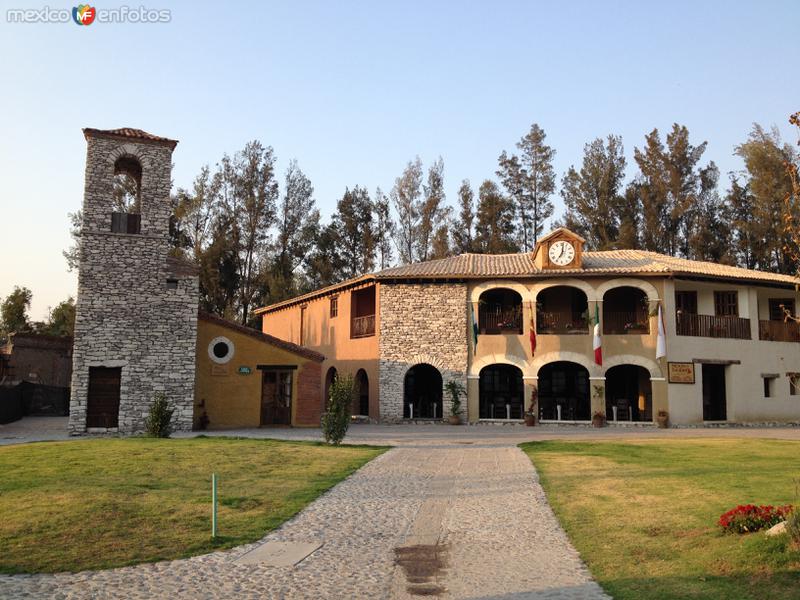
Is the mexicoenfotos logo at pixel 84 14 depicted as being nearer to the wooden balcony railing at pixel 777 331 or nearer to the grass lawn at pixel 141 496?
the grass lawn at pixel 141 496

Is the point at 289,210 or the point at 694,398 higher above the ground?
the point at 289,210

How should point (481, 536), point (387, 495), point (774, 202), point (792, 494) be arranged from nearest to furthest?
point (481, 536) → point (792, 494) → point (387, 495) → point (774, 202)

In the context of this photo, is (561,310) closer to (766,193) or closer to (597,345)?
(597,345)

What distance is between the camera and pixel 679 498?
9.49 m

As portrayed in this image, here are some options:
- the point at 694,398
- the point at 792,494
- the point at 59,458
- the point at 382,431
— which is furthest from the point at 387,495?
the point at 694,398

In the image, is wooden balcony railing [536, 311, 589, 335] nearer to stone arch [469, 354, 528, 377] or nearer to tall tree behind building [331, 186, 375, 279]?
stone arch [469, 354, 528, 377]

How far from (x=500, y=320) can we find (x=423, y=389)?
4.63 metres

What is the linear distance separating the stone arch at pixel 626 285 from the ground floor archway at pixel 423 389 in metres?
7.08

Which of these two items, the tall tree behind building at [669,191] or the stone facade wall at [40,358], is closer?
the stone facade wall at [40,358]

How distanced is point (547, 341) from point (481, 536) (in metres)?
18.8

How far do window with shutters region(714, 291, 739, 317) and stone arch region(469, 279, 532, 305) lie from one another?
7.85 meters

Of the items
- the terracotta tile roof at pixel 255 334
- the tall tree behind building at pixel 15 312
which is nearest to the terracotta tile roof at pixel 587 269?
the terracotta tile roof at pixel 255 334

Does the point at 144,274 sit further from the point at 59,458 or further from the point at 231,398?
the point at 59,458

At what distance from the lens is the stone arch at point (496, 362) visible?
26078mm
